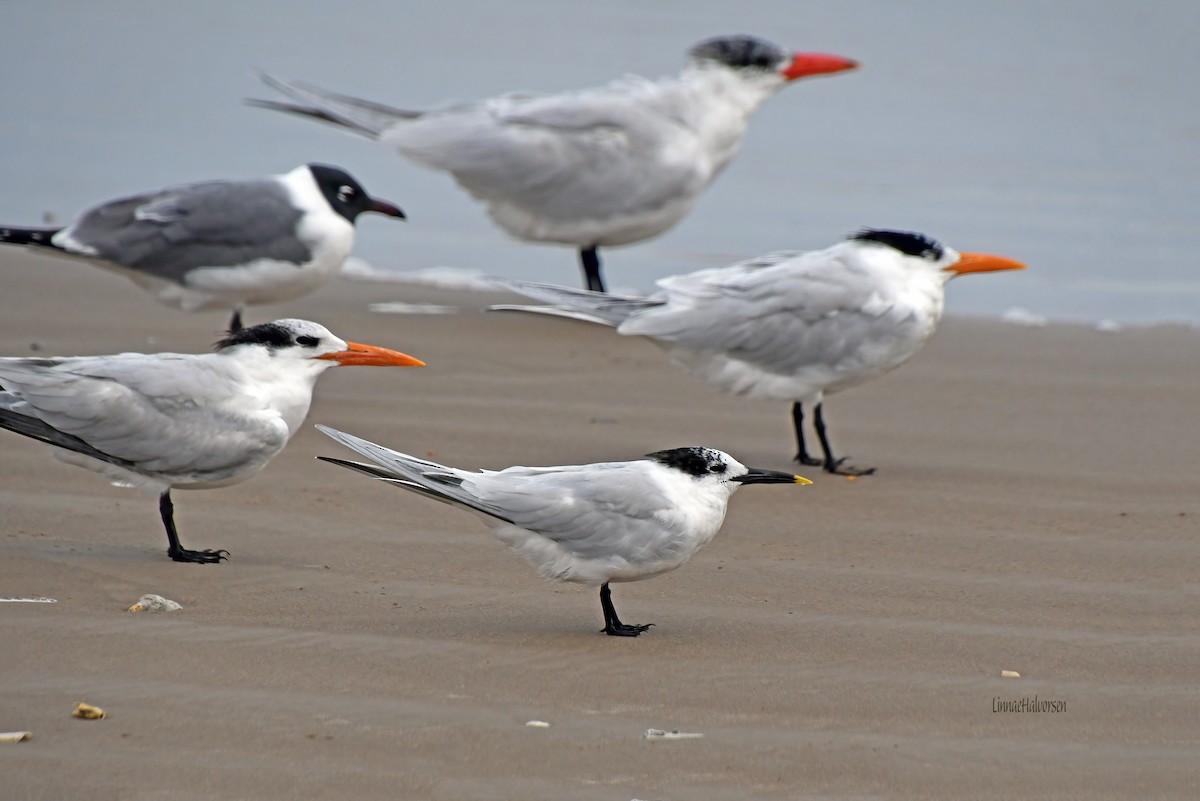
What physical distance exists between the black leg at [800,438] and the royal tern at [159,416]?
1.88 metres

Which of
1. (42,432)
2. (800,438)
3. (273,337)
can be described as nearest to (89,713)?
(42,432)

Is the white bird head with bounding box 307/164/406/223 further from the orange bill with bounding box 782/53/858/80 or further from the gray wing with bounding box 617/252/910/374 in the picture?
the orange bill with bounding box 782/53/858/80

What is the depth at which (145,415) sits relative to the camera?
4.65 m

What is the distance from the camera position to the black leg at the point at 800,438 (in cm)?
618

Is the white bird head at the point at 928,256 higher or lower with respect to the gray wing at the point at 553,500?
higher

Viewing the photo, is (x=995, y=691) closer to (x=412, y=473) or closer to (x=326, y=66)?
(x=412, y=473)

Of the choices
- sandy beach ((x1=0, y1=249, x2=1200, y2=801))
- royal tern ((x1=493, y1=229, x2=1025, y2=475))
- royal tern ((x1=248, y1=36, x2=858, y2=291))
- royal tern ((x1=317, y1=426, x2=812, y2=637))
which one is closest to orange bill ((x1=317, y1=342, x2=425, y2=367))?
sandy beach ((x1=0, y1=249, x2=1200, y2=801))

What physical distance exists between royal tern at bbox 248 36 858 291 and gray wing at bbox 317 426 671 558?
4.61m

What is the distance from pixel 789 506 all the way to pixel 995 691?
6.12 feet

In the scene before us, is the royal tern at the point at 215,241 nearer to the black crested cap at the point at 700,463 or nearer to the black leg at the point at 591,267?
the black leg at the point at 591,267

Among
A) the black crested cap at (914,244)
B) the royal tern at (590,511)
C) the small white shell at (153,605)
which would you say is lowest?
the small white shell at (153,605)

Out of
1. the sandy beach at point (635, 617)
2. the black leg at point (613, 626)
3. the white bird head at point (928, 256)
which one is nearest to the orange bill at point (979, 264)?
the white bird head at point (928, 256)

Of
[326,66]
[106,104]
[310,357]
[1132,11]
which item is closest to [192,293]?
[310,357]

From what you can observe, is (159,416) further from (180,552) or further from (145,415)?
(180,552)
